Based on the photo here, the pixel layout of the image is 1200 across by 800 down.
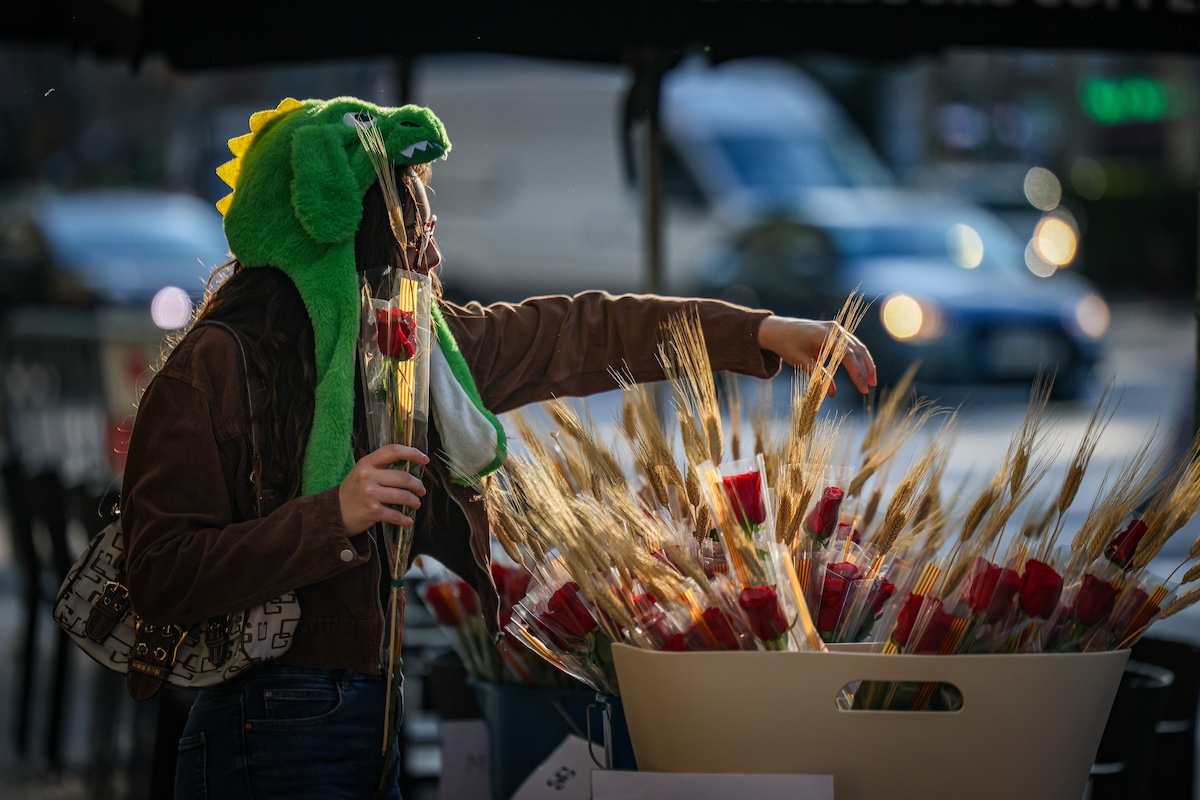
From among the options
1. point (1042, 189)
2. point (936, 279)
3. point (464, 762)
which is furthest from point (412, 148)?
point (1042, 189)

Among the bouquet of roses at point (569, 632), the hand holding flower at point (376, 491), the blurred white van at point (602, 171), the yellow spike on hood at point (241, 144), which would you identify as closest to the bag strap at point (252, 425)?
the hand holding flower at point (376, 491)

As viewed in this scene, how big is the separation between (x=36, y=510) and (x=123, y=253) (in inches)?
308

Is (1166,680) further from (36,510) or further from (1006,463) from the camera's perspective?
(36,510)

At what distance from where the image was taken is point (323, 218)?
1.68 metres

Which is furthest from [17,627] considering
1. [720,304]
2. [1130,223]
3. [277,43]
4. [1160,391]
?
[1130,223]

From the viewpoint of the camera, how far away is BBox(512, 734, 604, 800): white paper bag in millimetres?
1935

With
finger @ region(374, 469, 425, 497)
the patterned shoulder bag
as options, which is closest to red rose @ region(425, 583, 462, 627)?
the patterned shoulder bag

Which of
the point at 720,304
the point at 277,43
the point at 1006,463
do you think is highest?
the point at 277,43

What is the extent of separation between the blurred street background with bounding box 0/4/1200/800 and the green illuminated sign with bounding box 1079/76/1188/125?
56 mm

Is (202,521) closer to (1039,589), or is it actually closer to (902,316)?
(1039,589)

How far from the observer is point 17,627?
5.24 m

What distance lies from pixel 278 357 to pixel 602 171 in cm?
785

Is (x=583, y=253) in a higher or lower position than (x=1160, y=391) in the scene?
A: higher

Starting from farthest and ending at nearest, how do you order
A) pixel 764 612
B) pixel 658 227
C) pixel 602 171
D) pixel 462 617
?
pixel 602 171, pixel 658 227, pixel 462 617, pixel 764 612
